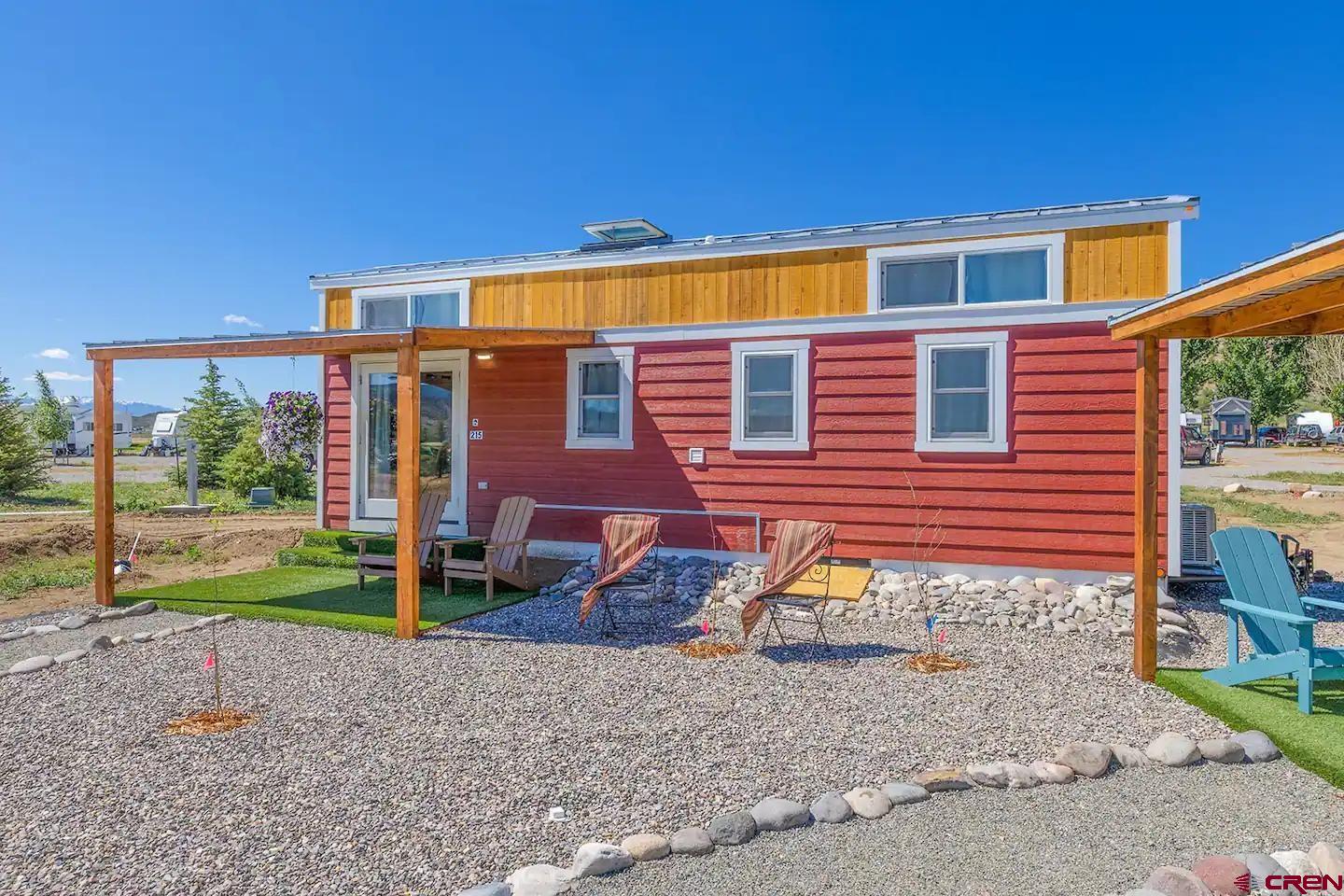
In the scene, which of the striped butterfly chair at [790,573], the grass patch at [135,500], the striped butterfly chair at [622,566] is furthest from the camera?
the grass patch at [135,500]

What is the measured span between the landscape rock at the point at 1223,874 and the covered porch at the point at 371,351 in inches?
196

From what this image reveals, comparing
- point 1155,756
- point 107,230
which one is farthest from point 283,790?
point 107,230

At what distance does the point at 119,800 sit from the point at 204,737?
0.71 metres

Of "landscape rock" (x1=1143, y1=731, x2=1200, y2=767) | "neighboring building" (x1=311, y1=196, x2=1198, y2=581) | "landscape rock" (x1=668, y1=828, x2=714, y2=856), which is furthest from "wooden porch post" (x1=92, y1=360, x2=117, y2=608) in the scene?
"landscape rock" (x1=1143, y1=731, x2=1200, y2=767)

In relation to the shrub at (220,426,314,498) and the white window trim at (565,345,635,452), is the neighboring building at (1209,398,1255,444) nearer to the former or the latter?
the white window trim at (565,345,635,452)

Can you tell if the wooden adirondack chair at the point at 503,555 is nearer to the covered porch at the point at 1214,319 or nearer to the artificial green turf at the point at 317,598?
the artificial green turf at the point at 317,598

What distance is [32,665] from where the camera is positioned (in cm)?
505

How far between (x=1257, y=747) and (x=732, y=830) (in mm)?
2615

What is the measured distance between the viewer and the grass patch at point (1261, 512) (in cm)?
1335

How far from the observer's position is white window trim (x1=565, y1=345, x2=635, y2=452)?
8219 millimetres

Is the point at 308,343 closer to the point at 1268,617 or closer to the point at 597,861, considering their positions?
the point at 597,861

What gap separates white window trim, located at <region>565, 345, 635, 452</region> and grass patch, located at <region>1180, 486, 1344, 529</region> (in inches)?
370

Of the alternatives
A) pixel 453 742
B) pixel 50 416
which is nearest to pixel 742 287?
pixel 453 742

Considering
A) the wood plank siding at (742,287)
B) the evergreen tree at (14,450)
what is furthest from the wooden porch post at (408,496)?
the evergreen tree at (14,450)
